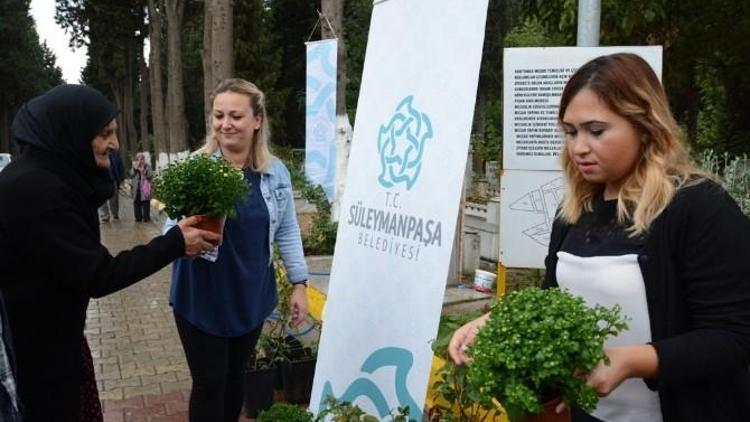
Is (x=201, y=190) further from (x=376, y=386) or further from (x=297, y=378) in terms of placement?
(x=297, y=378)

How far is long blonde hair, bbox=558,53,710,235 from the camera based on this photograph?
1593 mm

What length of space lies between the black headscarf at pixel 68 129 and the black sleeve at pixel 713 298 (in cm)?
188

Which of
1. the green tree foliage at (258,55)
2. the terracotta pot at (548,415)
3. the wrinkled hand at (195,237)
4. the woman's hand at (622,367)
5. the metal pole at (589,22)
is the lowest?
the terracotta pot at (548,415)

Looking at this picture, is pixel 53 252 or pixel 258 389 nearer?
pixel 53 252

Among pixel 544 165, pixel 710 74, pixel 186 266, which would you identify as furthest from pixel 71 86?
pixel 710 74

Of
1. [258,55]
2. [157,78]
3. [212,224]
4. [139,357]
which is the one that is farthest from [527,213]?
[258,55]

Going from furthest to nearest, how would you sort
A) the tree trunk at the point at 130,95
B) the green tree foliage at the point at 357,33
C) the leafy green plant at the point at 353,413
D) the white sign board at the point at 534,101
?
the green tree foliage at the point at 357,33, the tree trunk at the point at 130,95, the white sign board at the point at 534,101, the leafy green plant at the point at 353,413

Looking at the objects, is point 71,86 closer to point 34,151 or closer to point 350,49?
point 34,151

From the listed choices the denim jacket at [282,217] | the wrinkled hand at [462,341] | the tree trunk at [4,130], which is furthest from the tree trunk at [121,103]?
the wrinkled hand at [462,341]

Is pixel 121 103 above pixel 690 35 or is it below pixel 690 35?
above

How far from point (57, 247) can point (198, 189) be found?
0.56 metres

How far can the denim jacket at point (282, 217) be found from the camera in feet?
10.5

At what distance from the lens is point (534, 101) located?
4246 millimetres

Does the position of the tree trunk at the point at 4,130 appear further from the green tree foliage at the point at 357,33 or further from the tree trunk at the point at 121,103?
the green tree foliage at the point at 357,33
